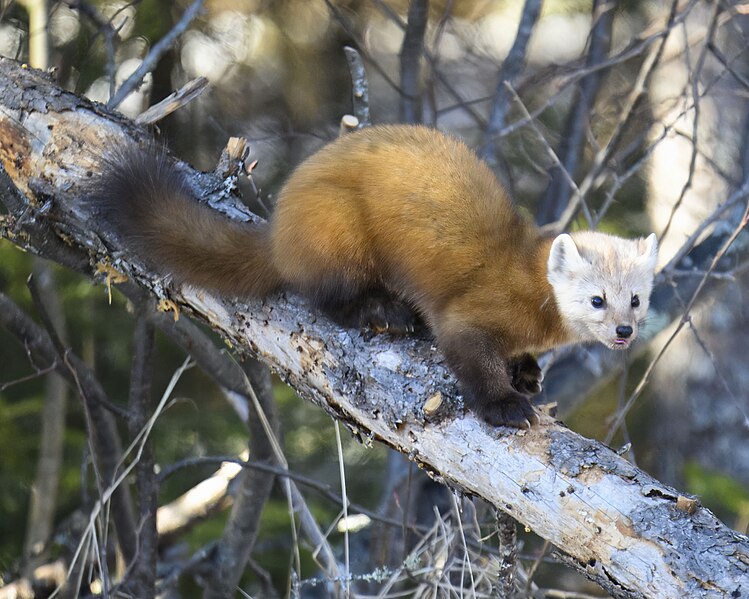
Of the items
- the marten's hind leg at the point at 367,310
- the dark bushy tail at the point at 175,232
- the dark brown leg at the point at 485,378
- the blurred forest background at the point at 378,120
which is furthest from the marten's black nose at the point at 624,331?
the blurred forest background at the point at 378,120

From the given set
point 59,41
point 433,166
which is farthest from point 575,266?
point 59,41

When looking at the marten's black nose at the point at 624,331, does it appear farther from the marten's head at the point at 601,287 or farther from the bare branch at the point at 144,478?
the bare branch at the point at 144,478

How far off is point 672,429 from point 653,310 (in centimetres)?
218

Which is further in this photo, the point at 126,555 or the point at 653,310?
the point at 653,310

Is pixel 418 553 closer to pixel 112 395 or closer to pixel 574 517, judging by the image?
pixel 574 517

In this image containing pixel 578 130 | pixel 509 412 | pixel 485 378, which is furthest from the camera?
pixel 578 130

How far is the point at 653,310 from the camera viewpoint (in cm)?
536

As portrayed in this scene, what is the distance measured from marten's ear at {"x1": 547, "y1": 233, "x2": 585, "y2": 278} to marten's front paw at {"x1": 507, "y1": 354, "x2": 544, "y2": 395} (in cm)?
45

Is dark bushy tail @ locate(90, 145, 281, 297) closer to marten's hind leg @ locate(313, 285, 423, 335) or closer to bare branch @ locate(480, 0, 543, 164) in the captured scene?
marten's hind leg @ locate(313, 285, 423, 335)

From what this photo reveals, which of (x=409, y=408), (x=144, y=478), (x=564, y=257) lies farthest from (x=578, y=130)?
(x=409, y=408)

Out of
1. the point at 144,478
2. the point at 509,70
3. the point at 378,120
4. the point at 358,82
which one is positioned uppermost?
the point at 358,82

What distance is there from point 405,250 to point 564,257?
57 cm

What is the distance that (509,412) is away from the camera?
2812 millimetres

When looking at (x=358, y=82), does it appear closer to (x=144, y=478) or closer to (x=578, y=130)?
(x=578, y=130)
